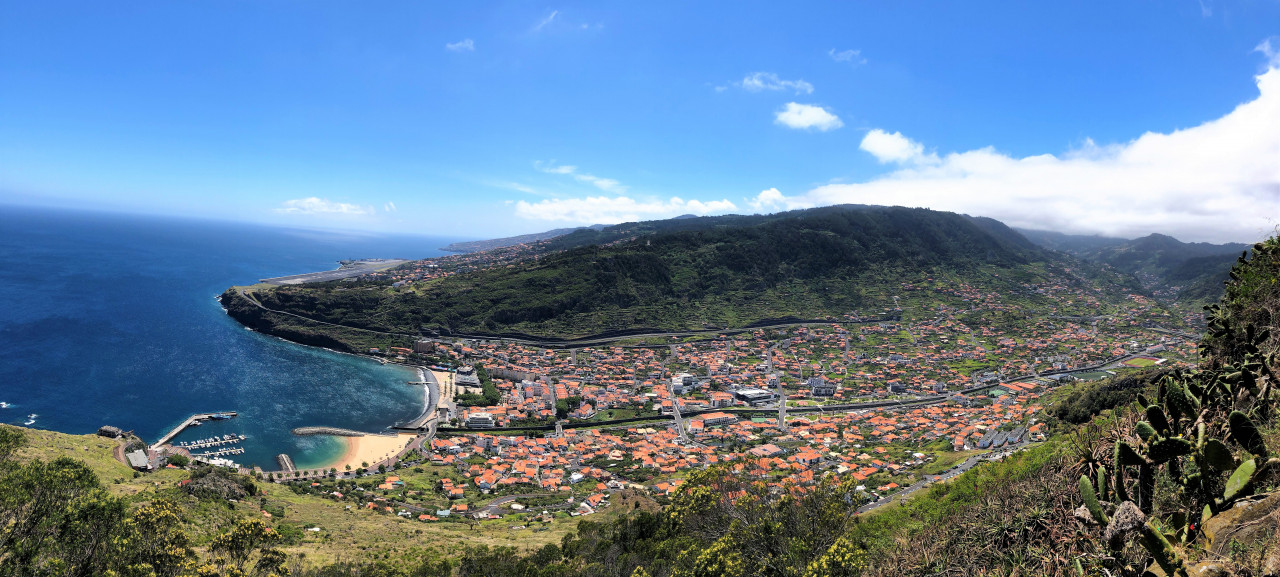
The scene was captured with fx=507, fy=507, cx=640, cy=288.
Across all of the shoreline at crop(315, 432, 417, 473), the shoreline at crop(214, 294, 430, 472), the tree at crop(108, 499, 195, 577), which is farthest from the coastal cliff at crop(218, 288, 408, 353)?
the tree at crop(108, 499, 195, 577)

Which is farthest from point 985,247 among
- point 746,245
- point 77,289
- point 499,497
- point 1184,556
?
point 77,289

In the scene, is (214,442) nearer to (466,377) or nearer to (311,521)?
(311,521)

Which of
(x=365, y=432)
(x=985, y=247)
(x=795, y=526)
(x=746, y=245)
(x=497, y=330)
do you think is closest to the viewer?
(x=795, y=526)

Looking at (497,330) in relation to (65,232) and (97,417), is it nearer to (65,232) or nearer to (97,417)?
(97,417)

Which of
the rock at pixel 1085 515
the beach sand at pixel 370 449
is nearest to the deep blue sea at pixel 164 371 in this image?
the beach sand at pixel 370 449

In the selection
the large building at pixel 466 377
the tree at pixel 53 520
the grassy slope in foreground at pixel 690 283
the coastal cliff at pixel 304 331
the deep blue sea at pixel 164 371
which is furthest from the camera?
the grassy slope in foreground at pixel 690 283

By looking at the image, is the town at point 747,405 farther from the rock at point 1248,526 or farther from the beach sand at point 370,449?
the rock at point 1248,526

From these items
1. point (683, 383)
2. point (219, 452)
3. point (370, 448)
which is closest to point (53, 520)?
point (370, 448)
